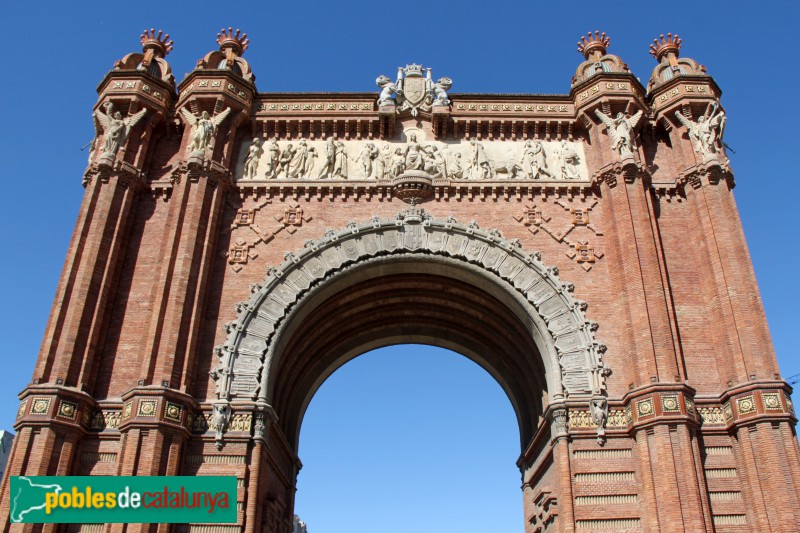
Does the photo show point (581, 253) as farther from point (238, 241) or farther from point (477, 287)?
point (238, 241)

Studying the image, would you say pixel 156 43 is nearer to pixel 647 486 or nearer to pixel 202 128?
pixel 202 128

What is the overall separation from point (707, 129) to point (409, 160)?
8.13 metres

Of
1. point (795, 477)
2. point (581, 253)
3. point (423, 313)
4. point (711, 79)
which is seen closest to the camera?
point (795, 477)

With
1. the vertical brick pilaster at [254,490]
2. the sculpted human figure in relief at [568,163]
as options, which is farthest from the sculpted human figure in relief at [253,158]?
the sculpted human figure in relief at [568,163]

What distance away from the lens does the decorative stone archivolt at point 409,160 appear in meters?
19.9

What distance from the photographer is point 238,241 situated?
18.8m

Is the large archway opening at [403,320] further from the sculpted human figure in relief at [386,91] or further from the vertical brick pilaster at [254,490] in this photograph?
the sculpted human figure in relief at [386,91]

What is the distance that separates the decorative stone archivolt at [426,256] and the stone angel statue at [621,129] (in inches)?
150

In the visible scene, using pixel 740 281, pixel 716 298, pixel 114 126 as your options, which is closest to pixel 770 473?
pixel 716 298

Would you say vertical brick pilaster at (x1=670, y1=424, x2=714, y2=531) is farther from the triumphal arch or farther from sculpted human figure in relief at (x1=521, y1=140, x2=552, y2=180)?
sculpted human figure in relief at (x1=521, y1=140, x2=552, y2=180)

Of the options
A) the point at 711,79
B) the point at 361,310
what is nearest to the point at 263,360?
the point at 361,310

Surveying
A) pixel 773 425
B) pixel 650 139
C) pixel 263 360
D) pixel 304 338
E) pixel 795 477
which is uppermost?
pixel 650 139

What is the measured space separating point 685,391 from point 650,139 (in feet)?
26.5

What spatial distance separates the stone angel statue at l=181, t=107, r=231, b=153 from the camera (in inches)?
757
